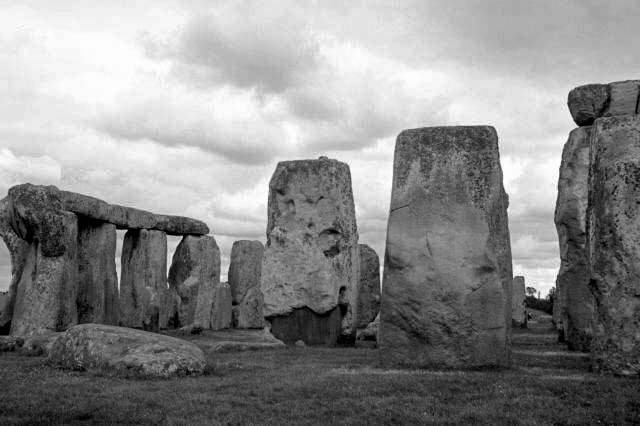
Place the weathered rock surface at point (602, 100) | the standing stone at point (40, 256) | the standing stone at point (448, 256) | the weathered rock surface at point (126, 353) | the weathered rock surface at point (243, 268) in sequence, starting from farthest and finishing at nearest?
1. the weathered rock surface at point (243, 268)
2. the standing stone at point (40, 256)
3. the weathered rock surface at point (602, 100)
4. the standing stone at point (448, 256)
5. the weathered rock surface at point (126, 353)

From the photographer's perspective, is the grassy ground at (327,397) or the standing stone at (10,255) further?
the standing stone at (10,255)

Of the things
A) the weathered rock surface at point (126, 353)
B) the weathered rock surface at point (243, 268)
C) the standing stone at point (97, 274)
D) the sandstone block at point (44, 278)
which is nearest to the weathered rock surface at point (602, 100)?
the weathered rock surface at point (126, 353)

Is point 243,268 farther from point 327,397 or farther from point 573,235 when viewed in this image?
point 327,397

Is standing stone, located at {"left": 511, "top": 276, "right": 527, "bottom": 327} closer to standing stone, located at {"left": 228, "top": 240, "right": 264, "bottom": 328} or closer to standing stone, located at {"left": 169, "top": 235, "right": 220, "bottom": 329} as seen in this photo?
standing stone, located at {"left": 228, "top": 240, "right": 264, "bottom": 328}

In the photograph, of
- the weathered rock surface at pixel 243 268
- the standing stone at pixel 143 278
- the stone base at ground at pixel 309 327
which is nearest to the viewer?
the stone base at ground at pixel 309 327

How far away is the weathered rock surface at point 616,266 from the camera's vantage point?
927 cm

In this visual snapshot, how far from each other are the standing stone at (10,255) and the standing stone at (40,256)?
19 centimetres

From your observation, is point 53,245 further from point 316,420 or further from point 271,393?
point 316,420

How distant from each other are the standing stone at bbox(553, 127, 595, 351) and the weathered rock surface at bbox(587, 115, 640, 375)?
457cm

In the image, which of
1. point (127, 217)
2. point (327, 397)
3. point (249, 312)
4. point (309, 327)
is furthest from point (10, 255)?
point (249, 312)

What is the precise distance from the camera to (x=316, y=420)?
7.08m

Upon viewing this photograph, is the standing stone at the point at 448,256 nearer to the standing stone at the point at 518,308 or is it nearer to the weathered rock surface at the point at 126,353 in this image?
the weathered rock surface at the point at 126,353

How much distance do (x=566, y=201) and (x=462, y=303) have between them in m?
6.03

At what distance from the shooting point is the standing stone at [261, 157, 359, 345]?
1594 centimetres
